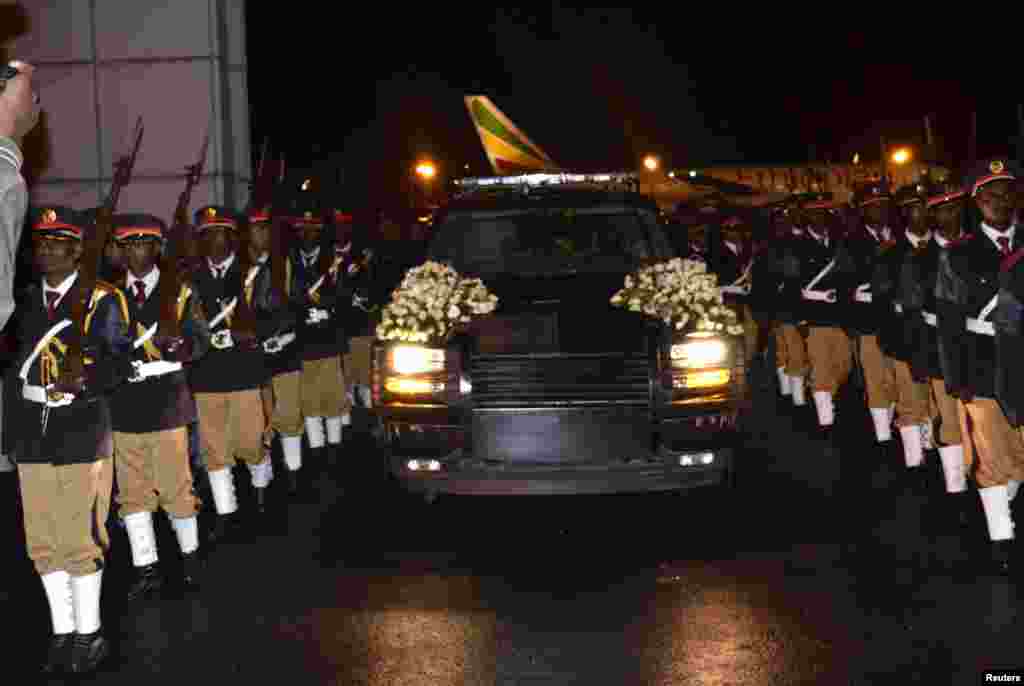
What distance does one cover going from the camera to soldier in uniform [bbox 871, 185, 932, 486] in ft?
30.5

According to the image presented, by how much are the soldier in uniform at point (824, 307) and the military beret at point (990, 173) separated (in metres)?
4.17

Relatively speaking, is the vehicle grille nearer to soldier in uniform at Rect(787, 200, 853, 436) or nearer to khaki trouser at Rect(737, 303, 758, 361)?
soldier in uniform at Rect(787, 200, 853, 436)

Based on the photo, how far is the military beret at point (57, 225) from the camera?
239 inches

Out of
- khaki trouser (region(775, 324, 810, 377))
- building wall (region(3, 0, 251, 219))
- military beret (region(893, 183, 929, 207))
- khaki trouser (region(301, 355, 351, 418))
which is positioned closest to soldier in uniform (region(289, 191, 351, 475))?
khaki trouser (region(301, 355, 351, 418))

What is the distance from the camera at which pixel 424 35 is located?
2772 centimetres

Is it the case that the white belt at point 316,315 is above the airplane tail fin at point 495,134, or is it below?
below

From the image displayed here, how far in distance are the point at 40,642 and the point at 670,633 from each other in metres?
3.06

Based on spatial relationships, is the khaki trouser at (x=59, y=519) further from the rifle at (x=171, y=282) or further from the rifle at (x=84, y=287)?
the rifle at (x=171, y=282)

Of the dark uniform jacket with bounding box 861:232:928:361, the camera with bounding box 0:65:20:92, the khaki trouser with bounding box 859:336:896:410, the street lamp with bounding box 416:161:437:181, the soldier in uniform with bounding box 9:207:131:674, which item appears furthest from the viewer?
the street lamp with bounding box 416:161:437:181

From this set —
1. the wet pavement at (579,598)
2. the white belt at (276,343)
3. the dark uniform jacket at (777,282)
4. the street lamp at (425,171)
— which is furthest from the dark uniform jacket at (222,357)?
the street lamp at (425,171)

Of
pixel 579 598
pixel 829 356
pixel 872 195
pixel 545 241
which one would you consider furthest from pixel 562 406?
pixel 829 356

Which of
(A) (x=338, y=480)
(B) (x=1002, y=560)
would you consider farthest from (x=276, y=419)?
(B) (x=1002, y=560)

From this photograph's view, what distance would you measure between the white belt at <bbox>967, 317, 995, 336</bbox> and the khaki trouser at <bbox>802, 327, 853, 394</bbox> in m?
4.96

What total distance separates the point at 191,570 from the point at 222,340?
1668mm
